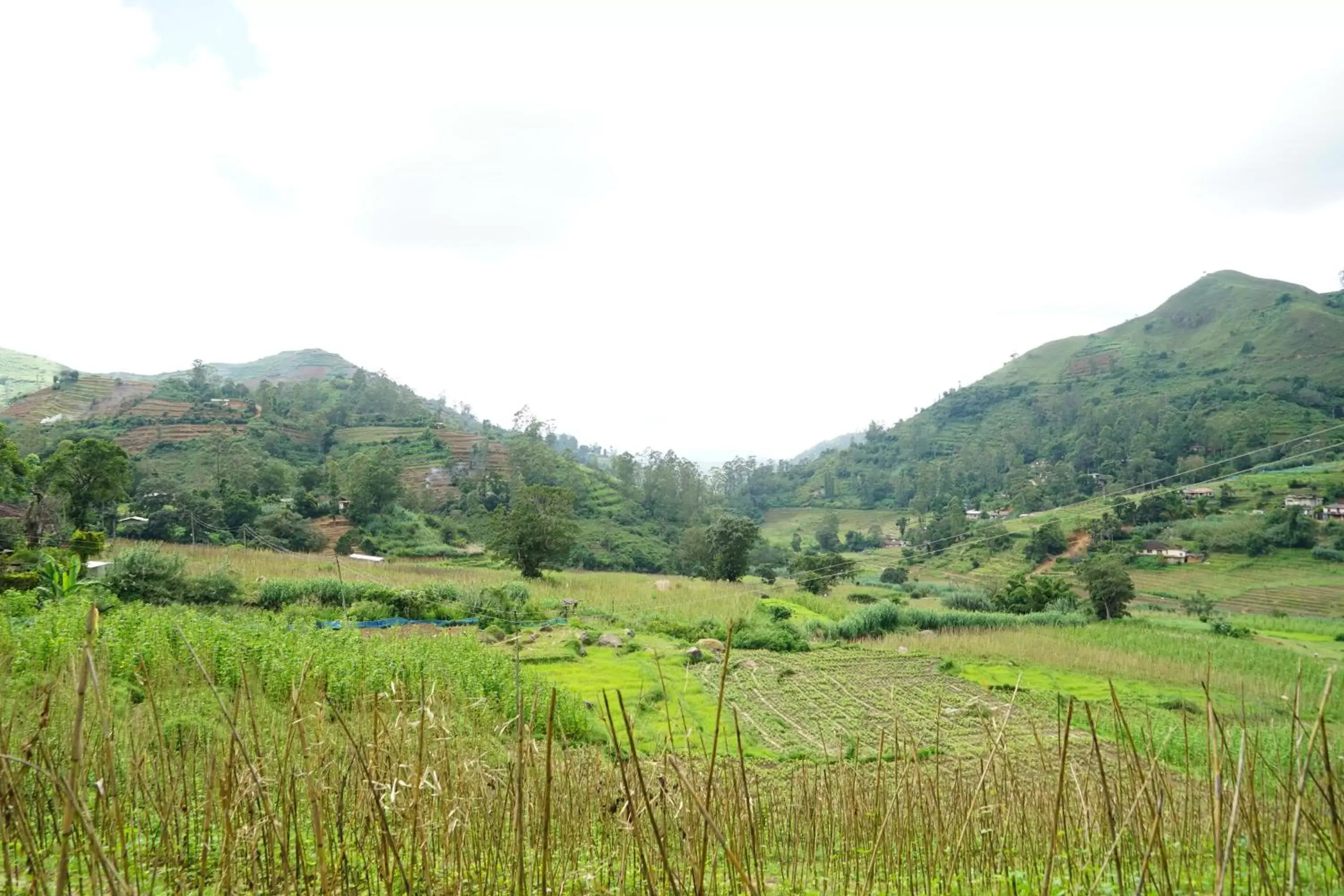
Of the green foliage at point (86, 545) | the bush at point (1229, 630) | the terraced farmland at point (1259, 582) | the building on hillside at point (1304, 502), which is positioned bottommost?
the terraced farmland at point (1259, 582)

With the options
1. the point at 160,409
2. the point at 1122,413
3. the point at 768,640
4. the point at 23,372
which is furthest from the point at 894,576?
the point at 23,372

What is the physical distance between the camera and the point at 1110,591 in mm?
18781

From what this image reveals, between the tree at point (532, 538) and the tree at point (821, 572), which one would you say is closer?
the tree at point (532, 538)

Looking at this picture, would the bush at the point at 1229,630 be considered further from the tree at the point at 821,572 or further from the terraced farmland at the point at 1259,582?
the tree at the point at 821,572

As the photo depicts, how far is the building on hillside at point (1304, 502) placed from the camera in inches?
1387

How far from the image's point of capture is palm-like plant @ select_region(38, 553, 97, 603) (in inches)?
380

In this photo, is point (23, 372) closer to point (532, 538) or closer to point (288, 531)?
point (288, 531)

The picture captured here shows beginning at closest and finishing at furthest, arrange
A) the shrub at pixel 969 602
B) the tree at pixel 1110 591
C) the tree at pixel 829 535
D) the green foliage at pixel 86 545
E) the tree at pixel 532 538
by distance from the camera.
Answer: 1. the green foliage at pixel 86 545
2. the tree at pixel 1110 591
3. the tree at pixel 532 538
4. the shrub at pixel 969 602
5. the tree at pixel 829 535

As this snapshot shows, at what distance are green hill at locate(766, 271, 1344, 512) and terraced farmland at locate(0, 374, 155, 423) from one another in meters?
59.5

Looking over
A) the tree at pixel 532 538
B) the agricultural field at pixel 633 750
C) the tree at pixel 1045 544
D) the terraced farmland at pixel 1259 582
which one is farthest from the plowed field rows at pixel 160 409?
the terraced farmland at pixel 1259 582

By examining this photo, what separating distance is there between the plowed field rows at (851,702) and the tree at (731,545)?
11.2 m

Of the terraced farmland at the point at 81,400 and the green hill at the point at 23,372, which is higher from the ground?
the green hill at the point at 23,372

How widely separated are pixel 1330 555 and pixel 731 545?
2984 centimetres

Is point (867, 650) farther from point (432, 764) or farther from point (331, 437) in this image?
point (331, 437)
